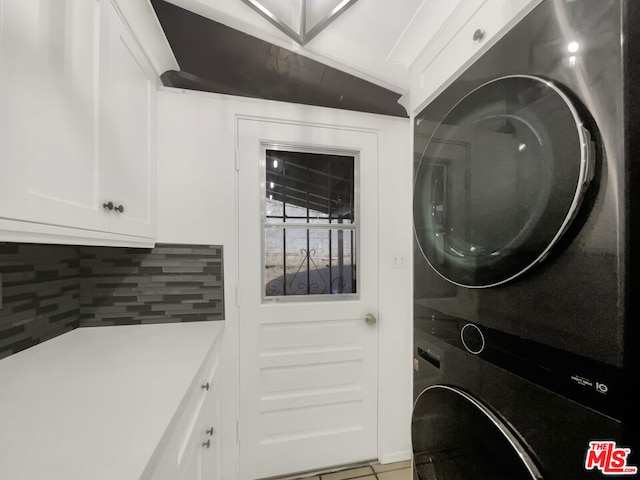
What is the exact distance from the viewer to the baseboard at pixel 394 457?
1.47 m

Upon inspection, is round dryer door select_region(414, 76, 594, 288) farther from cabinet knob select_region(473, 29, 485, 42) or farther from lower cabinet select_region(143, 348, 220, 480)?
lower cabinet select_region(143, 348, 220, 480)

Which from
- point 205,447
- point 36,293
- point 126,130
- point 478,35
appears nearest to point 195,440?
point 205,447

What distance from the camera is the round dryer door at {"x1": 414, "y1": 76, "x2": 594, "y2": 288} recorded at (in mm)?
507

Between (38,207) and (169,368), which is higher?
(38,207)

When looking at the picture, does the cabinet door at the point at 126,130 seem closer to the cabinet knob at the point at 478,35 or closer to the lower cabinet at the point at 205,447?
the lower cabinet at the point at 205,447

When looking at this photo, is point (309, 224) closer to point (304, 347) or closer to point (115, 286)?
point (304, 347)

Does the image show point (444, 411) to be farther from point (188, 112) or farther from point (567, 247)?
point (188, 112)

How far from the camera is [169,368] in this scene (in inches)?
30.4

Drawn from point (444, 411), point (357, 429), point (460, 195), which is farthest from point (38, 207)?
point (357, 429)

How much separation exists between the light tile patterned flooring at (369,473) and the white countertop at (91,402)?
3.52ft

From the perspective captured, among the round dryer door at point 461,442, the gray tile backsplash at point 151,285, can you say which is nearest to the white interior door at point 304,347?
the gray tile backsplash at point 151,285

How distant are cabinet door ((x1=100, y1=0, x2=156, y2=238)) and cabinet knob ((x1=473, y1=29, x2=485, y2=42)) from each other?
120 centimetres

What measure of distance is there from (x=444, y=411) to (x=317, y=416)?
2.84 ft

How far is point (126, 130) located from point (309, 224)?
91cm
